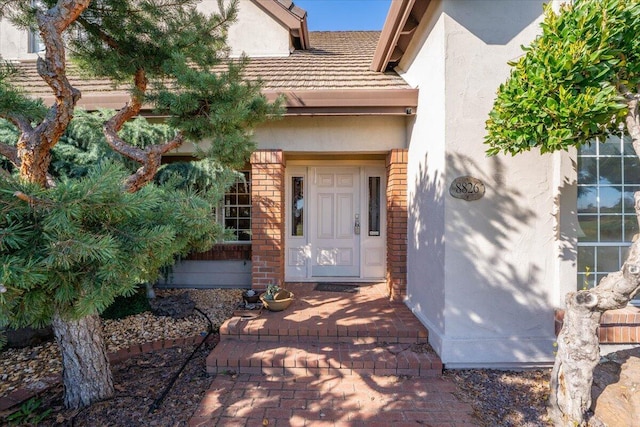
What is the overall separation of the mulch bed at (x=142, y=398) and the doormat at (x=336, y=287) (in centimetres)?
268

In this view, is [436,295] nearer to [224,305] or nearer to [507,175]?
[507,175]

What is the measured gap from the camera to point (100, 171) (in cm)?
200

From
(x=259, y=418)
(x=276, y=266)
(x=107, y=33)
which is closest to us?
(x=259, y=418)

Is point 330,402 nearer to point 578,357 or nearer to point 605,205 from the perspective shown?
point 578,357

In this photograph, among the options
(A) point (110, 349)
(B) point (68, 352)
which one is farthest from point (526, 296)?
(A) point (110, 349)

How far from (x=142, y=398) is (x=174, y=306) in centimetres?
254

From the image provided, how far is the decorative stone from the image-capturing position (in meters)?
5.37

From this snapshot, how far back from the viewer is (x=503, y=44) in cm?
381

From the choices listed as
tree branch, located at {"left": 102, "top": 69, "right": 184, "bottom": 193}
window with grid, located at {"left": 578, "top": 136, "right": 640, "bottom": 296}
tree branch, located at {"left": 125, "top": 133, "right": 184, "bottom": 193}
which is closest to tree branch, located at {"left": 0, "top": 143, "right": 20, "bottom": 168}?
tree branch, located at {"left": 102, "top": 69, "right": 184, "bottom": 193}

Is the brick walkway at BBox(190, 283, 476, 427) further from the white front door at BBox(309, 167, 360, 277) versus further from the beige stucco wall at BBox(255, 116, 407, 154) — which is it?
the beige stucco wall at BBox(255, 116, 407, 154)

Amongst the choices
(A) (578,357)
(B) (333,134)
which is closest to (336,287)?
(B) (333,134)

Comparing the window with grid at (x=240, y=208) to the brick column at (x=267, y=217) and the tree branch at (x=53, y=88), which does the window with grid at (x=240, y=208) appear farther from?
the tree branch at (x=53, y=88)

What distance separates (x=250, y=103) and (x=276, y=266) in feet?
9.53

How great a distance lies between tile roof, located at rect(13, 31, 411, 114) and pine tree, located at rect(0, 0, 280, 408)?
0.87 metres
